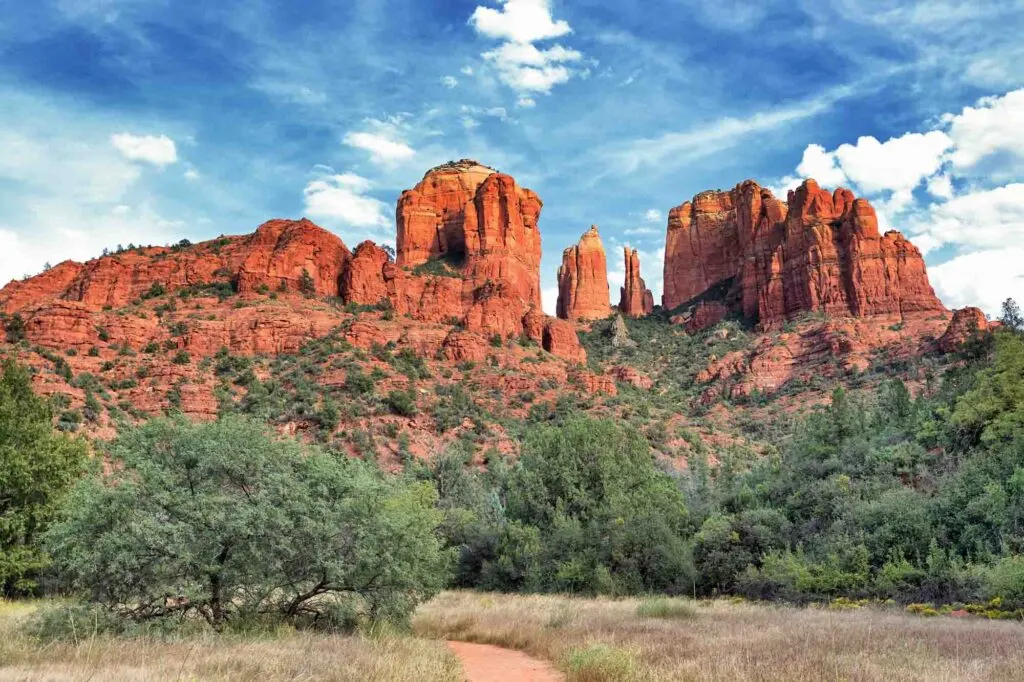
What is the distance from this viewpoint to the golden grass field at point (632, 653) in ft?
26.4

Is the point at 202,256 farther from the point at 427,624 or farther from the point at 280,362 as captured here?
the point at 427,624

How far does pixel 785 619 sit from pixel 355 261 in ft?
257

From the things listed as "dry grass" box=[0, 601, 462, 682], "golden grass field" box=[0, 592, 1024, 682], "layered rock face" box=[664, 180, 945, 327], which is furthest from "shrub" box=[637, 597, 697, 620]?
"layered rock face" box=[664, 180, 945, 327]

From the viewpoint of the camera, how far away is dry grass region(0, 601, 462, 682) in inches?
298

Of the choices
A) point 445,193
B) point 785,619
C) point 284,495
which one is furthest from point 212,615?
point 445,193

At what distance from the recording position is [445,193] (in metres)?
116

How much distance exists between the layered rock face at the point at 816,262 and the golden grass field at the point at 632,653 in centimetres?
8687

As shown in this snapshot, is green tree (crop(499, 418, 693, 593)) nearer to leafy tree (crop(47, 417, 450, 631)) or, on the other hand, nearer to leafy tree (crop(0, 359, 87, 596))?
leafy tree (crop(47, 417, 450, 631))

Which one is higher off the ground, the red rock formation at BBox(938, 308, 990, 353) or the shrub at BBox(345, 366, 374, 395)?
the red rock formation at BBox(938, 308, 990, 353)

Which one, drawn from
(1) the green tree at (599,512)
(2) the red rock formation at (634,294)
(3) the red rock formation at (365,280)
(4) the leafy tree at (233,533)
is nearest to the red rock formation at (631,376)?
(3) the red rock formation at (365,280)

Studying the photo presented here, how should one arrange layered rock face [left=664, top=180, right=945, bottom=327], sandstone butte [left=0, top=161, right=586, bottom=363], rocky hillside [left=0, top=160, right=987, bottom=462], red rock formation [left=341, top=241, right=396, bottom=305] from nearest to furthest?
rocky hillside [left=0, top=160, right=987, bottom=462]
sandstone butte [left=0, top=161, right=586, bottom=363]
red rock formation [left=341, top=241, right=396, bottom=305]
layered rock face [left=664, top=180, right=945, bottom=327]

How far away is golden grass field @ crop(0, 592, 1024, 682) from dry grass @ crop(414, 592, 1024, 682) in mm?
28

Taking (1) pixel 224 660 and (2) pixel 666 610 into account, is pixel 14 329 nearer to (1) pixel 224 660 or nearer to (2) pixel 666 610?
(2) pixel 666 610

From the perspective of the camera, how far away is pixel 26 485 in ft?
63.8
